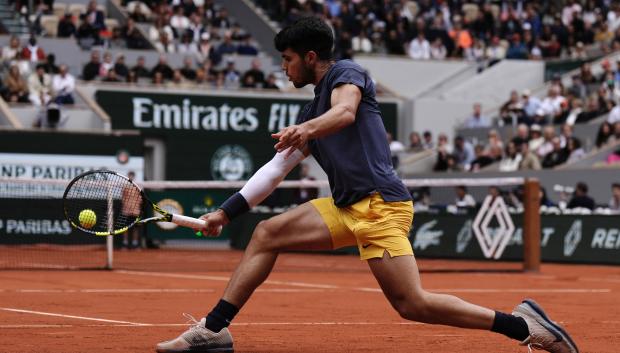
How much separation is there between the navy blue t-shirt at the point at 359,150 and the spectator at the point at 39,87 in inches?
855

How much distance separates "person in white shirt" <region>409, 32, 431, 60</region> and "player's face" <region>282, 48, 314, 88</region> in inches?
1148

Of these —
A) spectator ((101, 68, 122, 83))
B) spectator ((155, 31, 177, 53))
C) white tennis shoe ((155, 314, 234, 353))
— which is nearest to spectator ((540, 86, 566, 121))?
spectator ((155, 31, 177, 53))

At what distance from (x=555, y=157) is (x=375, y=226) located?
69.1 feet

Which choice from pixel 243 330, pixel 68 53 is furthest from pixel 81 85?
pixel 243 330

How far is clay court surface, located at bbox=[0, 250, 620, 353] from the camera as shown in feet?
29.1

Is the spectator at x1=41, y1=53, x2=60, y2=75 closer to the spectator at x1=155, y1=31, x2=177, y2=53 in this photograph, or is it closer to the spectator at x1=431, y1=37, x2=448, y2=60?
the spectator at x1=155, y1=31, x2=177, y2=53

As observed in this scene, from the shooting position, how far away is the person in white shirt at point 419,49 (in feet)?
119

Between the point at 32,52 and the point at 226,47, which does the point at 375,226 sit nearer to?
the point at 32,52

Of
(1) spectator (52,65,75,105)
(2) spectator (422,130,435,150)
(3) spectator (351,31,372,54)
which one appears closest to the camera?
(1) spectator (52,65,75,105)

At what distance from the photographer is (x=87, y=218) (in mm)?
7902

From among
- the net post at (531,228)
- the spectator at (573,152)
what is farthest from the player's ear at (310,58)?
the spectator at (573,152)

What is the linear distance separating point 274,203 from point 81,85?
18.5 feet

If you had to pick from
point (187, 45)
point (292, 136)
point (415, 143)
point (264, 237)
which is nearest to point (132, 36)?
point (187, 45)

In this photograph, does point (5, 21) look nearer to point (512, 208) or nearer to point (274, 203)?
point (274, 203)
